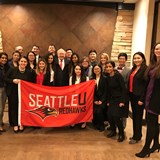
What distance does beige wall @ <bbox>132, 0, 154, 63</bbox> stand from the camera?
5.15 m

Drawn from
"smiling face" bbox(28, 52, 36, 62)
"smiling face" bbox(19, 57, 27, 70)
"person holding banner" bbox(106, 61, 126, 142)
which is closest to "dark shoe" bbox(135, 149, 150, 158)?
"person holding banner" bbox(106, 61, 126, 142)

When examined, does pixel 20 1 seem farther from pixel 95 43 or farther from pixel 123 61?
pixel 123 61

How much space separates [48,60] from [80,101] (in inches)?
36.4

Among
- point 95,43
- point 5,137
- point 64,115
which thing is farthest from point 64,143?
point 95,43

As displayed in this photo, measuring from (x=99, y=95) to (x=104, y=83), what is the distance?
0.23m

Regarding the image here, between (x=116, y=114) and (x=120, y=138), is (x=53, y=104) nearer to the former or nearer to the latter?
(x=116, y=114)

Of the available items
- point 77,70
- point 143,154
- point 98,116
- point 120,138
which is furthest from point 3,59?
point 143,154

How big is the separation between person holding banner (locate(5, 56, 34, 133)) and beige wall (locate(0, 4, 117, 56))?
2529 mm

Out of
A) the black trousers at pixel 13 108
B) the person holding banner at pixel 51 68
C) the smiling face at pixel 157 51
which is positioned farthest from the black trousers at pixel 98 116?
the smiling face at pixel 157 51

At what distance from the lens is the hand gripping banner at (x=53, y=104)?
3.94m

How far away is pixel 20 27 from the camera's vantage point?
6340mm

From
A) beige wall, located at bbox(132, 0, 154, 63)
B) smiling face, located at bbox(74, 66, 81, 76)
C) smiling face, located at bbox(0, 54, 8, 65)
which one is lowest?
smiling face, located at bbox(74, 66, 81, 76)

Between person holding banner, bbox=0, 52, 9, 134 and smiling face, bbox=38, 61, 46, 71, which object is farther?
smiling face, bbox=38, 61, 46, 71

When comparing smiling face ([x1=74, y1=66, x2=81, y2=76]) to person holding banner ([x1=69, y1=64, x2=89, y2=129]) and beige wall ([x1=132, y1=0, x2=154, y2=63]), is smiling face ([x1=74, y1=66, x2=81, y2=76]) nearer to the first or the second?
A: person holding banner ([x1=69, y1=64, x2=89, y2=129])
